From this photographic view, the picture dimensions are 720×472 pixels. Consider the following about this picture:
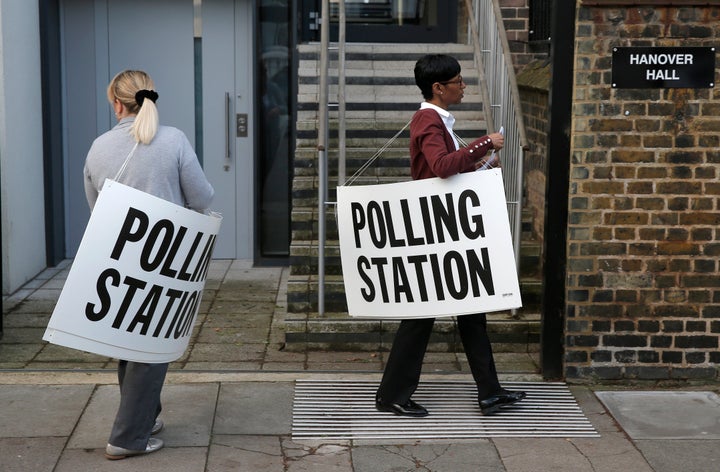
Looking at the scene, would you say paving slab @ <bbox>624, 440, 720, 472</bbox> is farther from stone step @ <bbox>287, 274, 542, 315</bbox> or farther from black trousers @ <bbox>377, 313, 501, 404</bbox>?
stone step @ <bbox>287, 274, 542, 315</bbox>

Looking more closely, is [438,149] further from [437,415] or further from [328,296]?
[328,296]

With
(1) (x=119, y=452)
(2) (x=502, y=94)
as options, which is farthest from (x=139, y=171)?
(2) (x=502, y=94)

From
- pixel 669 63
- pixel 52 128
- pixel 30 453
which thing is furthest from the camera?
pixel 52 128

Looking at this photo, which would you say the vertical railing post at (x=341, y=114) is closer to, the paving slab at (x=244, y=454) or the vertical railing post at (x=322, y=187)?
the vertical railing post at (x=322, y=187)

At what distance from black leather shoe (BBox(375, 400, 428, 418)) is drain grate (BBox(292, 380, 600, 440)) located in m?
0.03

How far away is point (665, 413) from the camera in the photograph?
5.54 m

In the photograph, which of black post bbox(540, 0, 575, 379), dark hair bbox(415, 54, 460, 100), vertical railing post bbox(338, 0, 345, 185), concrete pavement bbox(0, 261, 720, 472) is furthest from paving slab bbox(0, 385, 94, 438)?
black post bbox(540, 0, 575, 379)

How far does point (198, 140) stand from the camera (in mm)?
9320

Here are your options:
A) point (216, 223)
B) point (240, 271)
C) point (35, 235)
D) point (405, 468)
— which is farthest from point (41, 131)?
point (405, 468)

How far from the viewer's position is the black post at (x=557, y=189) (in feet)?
18.8

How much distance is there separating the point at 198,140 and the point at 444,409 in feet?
14.7

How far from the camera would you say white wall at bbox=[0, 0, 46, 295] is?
794 centimetres

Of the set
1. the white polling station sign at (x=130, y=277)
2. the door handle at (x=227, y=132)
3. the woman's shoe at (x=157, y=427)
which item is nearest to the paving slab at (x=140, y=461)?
the woman's shoe at (x=157, y=427)

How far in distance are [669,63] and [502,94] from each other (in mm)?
1898
